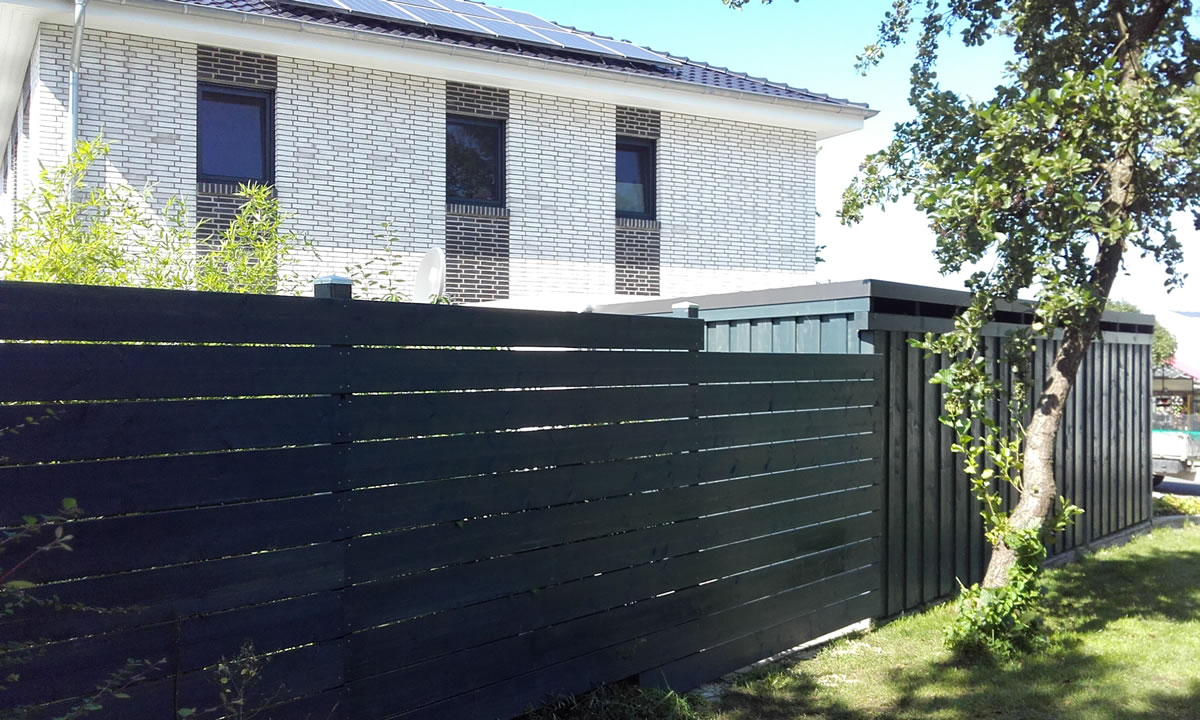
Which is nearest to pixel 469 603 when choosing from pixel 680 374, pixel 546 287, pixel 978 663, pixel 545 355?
pixel 545 355

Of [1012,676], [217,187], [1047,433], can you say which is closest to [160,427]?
[1012,676]

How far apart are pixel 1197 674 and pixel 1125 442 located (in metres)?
5.75

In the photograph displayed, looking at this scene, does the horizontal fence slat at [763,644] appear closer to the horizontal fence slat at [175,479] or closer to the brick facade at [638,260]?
the horizontal fence slat at [175,479]

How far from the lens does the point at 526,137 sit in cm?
1447

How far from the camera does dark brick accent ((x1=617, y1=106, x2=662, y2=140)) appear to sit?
1551 centimetres

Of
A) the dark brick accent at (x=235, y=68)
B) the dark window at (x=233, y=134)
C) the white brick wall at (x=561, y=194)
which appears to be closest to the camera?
the dark brick accent at (x=235, y=68)

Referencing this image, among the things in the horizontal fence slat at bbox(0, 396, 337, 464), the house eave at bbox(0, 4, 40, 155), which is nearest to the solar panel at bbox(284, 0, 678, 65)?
the house eave at bbox(0, 4, 40, 155)

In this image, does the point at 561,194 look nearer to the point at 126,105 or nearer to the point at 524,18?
the point at 524,18

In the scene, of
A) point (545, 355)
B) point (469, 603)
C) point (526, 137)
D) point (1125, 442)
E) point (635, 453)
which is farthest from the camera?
point (526, 137)

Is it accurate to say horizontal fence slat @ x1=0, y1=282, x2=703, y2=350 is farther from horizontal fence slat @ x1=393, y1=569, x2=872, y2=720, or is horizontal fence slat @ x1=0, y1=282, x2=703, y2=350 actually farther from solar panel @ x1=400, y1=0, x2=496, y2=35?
solar panel @ x1=400, y1=0, x2=496, y2=35

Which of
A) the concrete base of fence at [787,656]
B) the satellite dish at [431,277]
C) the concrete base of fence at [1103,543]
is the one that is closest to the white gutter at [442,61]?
the satellite dish at [431,277]

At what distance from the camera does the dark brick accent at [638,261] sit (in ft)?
50.3

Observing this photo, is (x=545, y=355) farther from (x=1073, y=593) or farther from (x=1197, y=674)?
(x=1073, y=593)

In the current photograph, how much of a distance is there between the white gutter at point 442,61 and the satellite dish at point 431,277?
6522 millimetres
